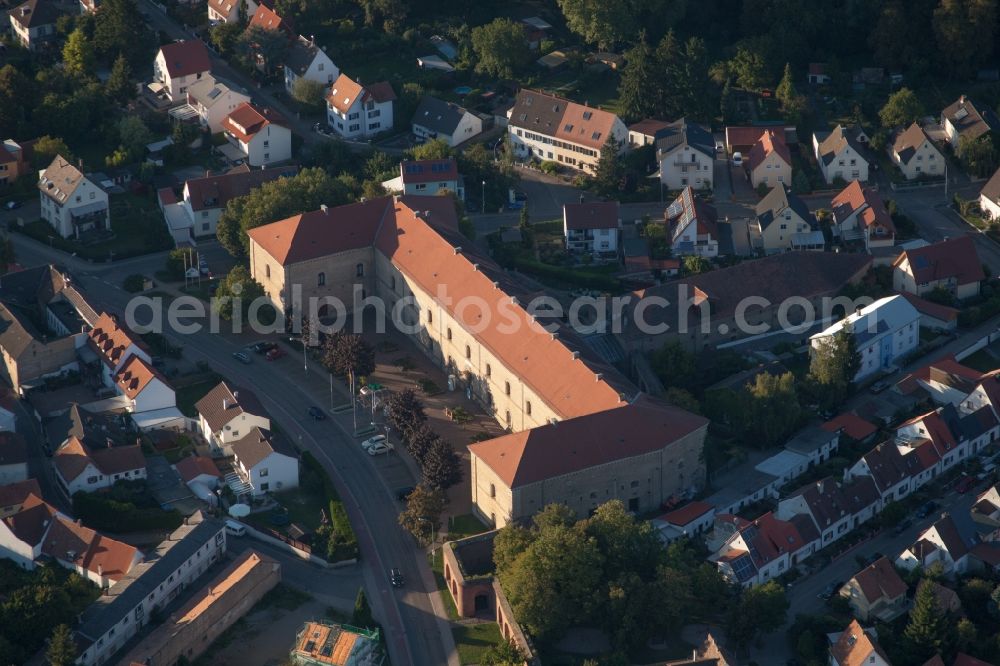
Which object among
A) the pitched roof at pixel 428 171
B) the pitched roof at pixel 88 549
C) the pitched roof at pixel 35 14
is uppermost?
the pitched roof at pixel 35 14

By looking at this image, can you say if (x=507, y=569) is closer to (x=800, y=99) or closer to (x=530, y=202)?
(x=530, y=202)

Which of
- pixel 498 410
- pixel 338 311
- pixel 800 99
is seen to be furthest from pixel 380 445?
pixel 800 99

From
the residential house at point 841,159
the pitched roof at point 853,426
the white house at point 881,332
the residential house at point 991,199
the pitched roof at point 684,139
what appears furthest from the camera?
the residential house at point 841,159

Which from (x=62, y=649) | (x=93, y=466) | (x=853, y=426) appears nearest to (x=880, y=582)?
(x=853, y=426)

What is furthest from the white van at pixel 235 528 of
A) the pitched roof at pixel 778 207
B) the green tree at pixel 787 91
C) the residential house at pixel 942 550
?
the green tree at pixel 787 91

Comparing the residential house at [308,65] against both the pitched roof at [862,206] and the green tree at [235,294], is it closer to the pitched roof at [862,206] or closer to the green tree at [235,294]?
the green tree at [235,294]

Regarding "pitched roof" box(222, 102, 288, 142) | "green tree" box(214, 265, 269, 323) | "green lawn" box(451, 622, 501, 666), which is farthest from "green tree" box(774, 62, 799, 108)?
"green lawn" box(451, 622, 501, 666)

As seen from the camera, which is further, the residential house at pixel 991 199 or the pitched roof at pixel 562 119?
the pitched roof at pixel 562 119

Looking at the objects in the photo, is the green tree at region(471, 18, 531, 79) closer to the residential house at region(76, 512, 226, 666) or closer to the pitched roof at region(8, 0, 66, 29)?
the pitched roof at region(8, 0, 66, 29)
